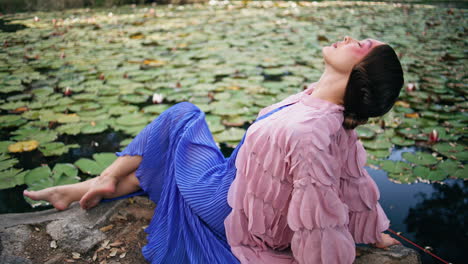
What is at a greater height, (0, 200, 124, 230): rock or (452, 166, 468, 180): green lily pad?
(0, 200, 124, 230): rock

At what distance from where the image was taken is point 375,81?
3.39 ft

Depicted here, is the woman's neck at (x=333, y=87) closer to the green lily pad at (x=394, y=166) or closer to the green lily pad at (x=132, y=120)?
the green lily pad at (x=394, y=166)

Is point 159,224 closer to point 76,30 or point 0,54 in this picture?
point 0,54

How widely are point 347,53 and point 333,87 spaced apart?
117 millimetres

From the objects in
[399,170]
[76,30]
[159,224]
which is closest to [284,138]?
[159,224]

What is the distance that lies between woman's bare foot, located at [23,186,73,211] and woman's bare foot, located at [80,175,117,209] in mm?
130

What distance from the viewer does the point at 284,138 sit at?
103 cm

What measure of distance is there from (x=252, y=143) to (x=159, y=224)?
2.07 feet

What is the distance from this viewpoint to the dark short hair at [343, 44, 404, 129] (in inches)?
40.8

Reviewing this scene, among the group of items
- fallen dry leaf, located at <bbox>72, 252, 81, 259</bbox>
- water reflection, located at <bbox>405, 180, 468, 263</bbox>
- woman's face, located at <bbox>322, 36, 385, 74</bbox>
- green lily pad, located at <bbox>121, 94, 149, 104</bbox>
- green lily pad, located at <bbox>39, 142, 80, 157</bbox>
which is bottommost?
water reflection, located at <bbox>405, 180, 468, 263</bbox>

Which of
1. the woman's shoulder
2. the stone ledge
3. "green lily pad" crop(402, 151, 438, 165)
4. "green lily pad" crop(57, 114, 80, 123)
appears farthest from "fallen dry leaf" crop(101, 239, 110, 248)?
"green lily pad" crop(402, 151, 438, 165)

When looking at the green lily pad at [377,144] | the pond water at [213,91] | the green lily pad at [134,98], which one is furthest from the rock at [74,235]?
the green lily pad at [377,144]

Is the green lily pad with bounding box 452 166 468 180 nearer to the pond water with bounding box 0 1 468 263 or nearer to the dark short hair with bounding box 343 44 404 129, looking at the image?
the pond water with bounding box 0 1 468 263

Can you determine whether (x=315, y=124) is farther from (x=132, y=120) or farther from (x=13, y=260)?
(x=132, y=120)
